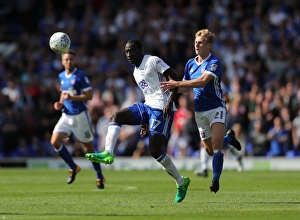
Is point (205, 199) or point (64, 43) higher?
point (64, 43)

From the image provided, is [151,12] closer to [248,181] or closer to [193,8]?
[193,8]

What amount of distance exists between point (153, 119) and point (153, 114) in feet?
0.33

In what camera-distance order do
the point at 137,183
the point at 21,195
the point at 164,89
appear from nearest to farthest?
the point at 164,89
the point at 21,195
the point at 137,183

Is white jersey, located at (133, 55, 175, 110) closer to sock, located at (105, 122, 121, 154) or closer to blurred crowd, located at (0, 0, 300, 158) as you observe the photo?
sock, located at (105, 122, 121, 154)

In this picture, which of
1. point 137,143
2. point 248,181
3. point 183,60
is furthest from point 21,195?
point 183,60

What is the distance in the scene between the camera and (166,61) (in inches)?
1037

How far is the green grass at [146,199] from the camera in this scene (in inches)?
389

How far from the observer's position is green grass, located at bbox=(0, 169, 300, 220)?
9.88m

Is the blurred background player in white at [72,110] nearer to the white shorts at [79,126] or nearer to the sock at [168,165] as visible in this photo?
the white shorts at [79,126]

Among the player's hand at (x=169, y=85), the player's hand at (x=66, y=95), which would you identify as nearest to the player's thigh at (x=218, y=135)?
the player's hand at (x=169, y=85)

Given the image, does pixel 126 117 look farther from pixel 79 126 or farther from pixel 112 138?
pixel 79 126

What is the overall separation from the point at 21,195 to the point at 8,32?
761 inches

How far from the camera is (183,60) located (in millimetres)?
26734

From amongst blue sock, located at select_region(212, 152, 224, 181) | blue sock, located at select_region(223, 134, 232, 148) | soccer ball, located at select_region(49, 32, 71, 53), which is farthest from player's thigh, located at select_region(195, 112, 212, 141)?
soccer ball, located at select_region(49, 32, 71, 53)
